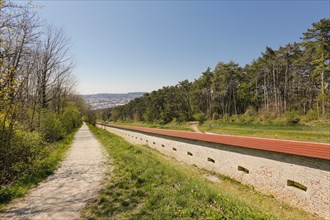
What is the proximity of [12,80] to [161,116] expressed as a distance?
178 ft

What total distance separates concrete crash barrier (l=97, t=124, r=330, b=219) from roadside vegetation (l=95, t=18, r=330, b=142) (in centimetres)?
1280

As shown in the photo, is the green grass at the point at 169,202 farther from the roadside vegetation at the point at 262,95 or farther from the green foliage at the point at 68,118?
the green foliage at the point at 68,118

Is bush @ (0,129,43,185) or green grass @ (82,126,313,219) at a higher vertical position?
bush @ (0,129,43,185)

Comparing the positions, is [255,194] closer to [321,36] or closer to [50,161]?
[50,161]

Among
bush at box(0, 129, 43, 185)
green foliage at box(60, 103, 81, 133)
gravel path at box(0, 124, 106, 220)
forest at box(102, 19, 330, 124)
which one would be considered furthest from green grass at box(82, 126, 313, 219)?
forest at box(102, 19, 330, 124)

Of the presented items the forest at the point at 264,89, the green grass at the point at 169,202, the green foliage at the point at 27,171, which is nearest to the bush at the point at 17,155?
the green foliage at the point at 27,171

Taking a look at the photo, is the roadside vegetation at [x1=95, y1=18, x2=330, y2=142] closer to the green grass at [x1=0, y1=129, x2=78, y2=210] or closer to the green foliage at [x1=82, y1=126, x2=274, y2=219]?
the green foliage at [x1=82, y1=126, x2=274, y2=219]

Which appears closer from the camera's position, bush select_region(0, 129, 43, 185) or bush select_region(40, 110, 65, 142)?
bush select_region(0, 129, 43, 185)

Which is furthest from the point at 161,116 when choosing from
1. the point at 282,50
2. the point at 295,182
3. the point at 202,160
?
the point at 295,182

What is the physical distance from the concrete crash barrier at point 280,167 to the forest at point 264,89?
22.5 meters

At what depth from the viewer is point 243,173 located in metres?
7.23

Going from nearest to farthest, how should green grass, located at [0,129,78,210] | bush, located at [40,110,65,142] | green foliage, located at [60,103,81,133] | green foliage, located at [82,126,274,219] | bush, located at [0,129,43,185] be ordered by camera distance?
green foliage, located at [82,126,274,219] < green grass, located at [0,129,78,210] < bush, located at [0,129,43,185] < bush, located at [40,110,65,142] < green foliage, located at [60,103,81,133]

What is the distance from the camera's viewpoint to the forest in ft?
94.7

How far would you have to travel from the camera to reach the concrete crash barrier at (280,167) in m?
4.91
